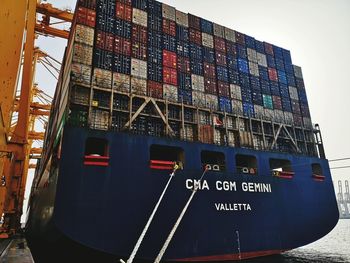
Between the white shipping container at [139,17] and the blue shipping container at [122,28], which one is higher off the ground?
the white shipping container at [139,17]

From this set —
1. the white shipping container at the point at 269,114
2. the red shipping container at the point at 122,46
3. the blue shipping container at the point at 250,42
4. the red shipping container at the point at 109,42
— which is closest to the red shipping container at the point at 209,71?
the white shipping container at the point at 269,114

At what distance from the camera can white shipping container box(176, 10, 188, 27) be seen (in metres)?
20.9

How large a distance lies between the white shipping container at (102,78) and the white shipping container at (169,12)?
26.1ft

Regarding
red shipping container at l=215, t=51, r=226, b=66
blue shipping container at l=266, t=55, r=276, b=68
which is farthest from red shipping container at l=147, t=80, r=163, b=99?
blue shipping container at l=266, t=55, r=276, b=68

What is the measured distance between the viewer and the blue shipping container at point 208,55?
2083 centimetres

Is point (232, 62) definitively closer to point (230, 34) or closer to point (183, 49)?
point (230, 34)

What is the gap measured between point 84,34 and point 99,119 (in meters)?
5.75

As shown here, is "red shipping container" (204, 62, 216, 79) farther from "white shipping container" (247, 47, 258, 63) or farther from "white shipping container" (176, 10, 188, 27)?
"white shipping container" (247, 47, 258, 63)

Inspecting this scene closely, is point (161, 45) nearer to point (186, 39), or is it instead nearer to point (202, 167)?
point (186, 39)

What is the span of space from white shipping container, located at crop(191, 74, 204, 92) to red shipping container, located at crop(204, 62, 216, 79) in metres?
0.79

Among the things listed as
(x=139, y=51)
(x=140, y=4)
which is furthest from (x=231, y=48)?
(x=139, y=51)

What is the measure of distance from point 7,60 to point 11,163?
24.5 ft

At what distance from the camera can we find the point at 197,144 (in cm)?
1579

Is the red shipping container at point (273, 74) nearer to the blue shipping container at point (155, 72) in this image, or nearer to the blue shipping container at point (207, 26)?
the blue shipping container at point (207, 26)
